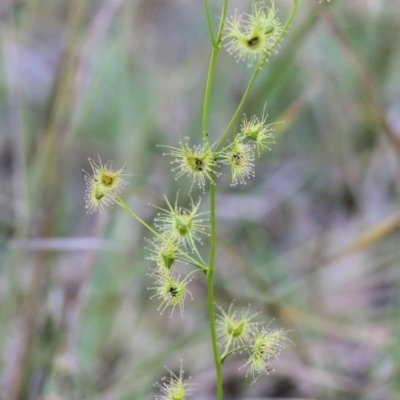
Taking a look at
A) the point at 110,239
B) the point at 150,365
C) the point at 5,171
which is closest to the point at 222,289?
the point at 150,365

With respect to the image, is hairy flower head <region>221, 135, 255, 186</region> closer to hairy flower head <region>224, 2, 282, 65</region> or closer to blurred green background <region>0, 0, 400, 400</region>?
hairy flower head <region>224, 2, 282, 65</region>

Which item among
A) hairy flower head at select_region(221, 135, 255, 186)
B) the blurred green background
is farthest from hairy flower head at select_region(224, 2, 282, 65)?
the blurred green background

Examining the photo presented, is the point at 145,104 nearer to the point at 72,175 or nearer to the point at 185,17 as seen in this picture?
the point at 72,175

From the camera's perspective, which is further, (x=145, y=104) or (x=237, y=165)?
(x=145, y=104)

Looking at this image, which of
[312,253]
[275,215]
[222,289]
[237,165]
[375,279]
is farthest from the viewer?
[275,215]

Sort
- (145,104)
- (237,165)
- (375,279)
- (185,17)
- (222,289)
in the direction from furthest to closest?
(185,17) → (145,104) → (375,279) → (222,289) → (237,165)

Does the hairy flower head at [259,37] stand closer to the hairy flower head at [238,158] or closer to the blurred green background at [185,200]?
the hairy flower head at [238,158]

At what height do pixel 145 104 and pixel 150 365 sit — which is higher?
pixel 145 104

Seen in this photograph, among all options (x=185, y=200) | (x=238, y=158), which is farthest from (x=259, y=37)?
(x=185, y=200)
